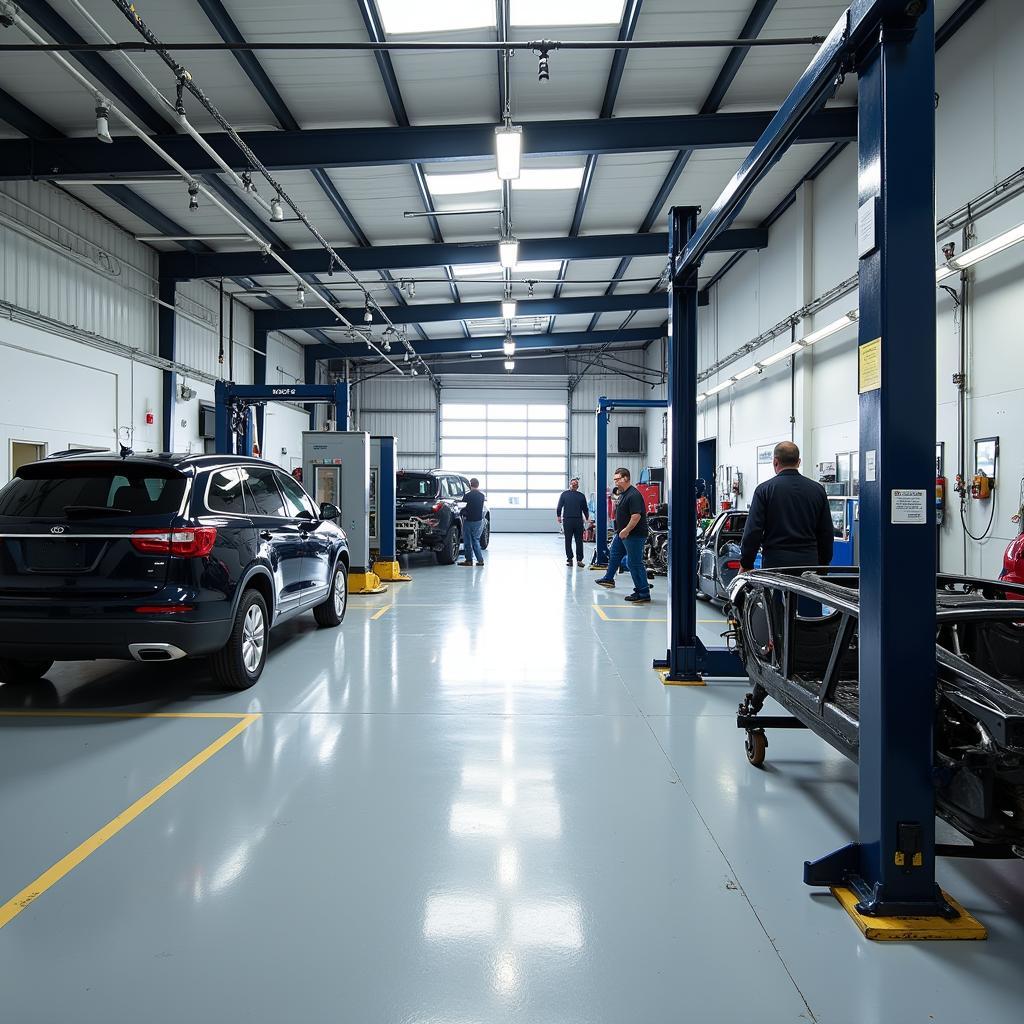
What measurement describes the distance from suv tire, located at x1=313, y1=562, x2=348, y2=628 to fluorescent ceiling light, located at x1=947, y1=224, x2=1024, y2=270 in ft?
22.8

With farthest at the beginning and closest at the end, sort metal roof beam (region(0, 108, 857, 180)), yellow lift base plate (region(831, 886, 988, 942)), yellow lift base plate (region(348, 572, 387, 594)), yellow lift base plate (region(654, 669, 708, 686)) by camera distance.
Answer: yellow lift base plate (region(348, 572, 387, 594))
metal roof beam (region(0, 108, 857, 180))
yellow lift base plate (region(654, 669, 708, 686))
yellow lift base plate (region(831, 886, 988, 942))

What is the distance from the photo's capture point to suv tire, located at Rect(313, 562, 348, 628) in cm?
752

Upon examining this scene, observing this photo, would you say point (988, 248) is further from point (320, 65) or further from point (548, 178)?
point (320, 65)

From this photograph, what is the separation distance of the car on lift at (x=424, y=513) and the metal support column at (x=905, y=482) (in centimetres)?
1120

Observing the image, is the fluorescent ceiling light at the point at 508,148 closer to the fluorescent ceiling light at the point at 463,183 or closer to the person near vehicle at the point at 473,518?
the fluorescent ceiling light at the point at 463,183

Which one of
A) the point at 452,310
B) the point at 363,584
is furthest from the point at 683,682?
the point at 452,310

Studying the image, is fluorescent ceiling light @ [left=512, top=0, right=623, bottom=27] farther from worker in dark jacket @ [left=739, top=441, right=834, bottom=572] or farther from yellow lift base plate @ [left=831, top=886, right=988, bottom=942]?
yellow lift base plate @ [left=831, top=886, right=988, bottom=942]

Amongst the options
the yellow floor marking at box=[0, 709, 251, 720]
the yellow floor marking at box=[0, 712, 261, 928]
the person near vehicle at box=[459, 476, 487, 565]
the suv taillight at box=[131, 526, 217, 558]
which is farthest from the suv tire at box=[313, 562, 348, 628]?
the person near vehicle at box=[459, 476, 487, 565]

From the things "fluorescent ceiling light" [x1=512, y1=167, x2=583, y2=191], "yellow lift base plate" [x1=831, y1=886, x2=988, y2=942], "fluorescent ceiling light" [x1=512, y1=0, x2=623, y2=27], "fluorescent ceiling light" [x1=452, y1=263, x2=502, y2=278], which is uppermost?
"fluorescent ceiling light" [x1=452, y1=263, x2=502, y2=278]

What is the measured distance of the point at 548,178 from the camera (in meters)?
11.4

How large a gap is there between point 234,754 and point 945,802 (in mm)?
3278

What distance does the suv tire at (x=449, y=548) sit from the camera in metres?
14.1

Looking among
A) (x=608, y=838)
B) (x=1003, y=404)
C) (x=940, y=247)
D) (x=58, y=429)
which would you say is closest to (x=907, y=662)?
(x=608, y=838)

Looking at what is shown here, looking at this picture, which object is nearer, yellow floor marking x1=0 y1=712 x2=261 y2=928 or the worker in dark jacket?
yellow floor marking x1=0 y1=712 x2=261 y2=928
